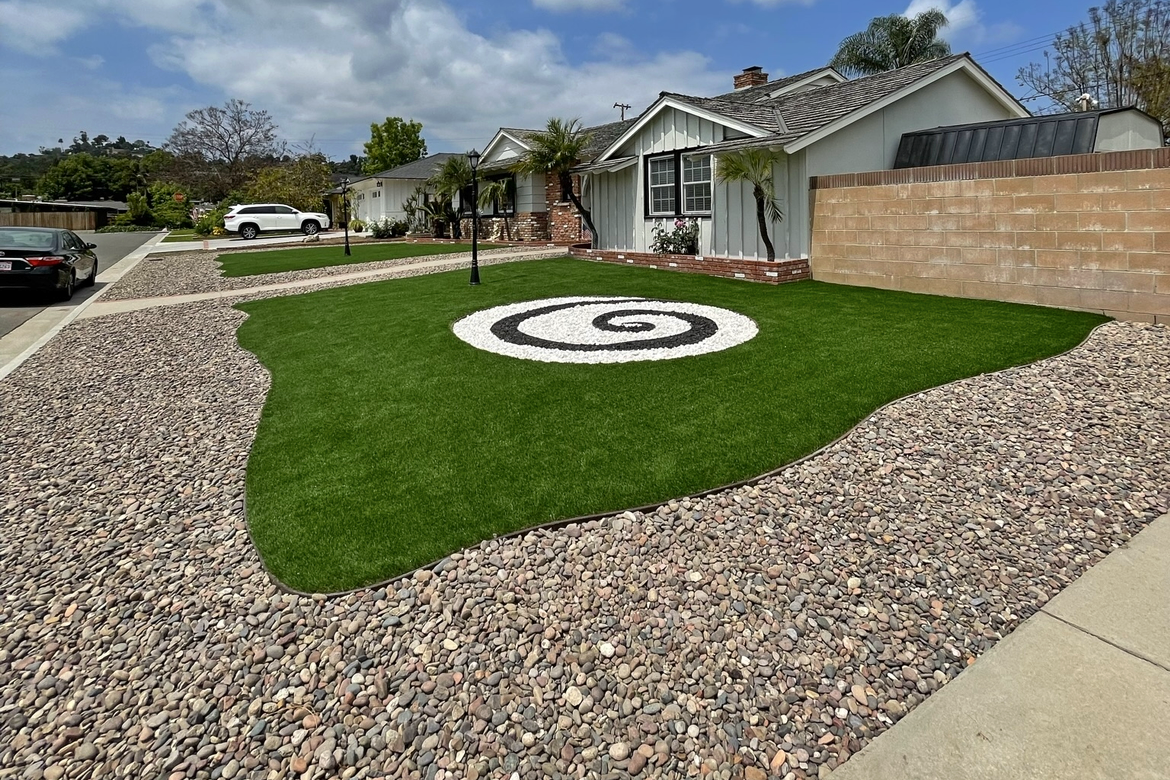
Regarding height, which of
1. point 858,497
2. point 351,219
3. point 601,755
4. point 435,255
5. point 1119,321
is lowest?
point 601,755

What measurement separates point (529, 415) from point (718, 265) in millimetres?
9248

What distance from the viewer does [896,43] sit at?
29.3 metres

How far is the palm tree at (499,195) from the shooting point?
2575 cm

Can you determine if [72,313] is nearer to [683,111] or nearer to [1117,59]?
[683,111]

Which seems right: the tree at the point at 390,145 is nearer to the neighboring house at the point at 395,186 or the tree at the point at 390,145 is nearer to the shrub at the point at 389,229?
the neighboring house at the point at 395,186

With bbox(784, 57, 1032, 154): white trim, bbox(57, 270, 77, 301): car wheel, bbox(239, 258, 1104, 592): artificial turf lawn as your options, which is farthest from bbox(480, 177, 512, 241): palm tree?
bbox(239, 258, 1104, 592): artificial turf lawn

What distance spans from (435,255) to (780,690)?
2015cm

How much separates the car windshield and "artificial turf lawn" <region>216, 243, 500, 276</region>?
400 cm

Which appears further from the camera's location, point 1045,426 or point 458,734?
point 1045,426

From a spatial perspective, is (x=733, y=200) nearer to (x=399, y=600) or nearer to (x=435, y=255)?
(x=435, y=255)

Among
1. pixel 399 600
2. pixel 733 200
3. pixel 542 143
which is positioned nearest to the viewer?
pixel 399 600

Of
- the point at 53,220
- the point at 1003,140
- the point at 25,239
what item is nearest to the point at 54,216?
the point at 53,220

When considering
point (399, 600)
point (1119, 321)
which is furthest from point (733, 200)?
point (399, 600)

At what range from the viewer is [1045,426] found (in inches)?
214
